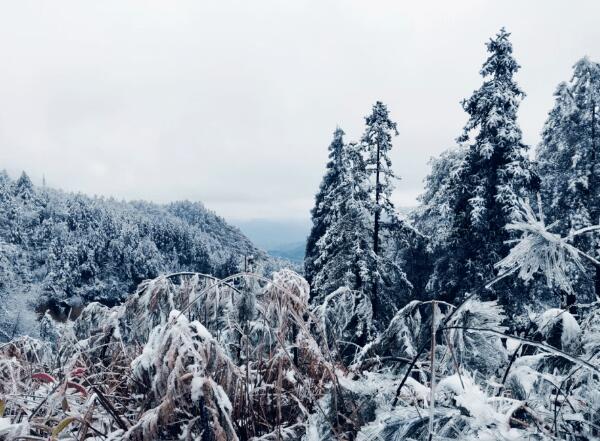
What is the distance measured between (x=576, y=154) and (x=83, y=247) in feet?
278

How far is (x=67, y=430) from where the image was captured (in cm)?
154

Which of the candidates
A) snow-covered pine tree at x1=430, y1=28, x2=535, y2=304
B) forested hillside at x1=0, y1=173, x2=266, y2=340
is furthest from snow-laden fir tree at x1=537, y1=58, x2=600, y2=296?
forested hillside at x1=0, y1=173, x2=266, y2=340

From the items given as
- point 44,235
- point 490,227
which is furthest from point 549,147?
point 44,235

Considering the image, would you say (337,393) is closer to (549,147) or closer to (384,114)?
(384,114)

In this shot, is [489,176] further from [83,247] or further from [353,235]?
[83,247]

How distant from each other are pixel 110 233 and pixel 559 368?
95.2 meters

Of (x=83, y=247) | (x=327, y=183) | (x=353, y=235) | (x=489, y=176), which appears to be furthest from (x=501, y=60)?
(x=83, y=247)

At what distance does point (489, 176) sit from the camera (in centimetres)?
1511

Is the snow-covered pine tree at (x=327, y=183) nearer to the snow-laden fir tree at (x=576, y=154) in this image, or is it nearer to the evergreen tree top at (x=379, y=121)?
the evergreen tree top at (x=379, y=121)

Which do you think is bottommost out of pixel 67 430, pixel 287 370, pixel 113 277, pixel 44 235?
pixel 113 277

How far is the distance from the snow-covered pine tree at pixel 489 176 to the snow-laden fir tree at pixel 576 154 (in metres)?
2.18

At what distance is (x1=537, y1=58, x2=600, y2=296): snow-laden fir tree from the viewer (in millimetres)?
15695

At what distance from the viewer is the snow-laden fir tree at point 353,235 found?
1525 centimetres

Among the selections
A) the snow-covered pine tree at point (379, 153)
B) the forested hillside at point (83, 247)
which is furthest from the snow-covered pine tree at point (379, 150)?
the forested hillside at point (83, 247)
